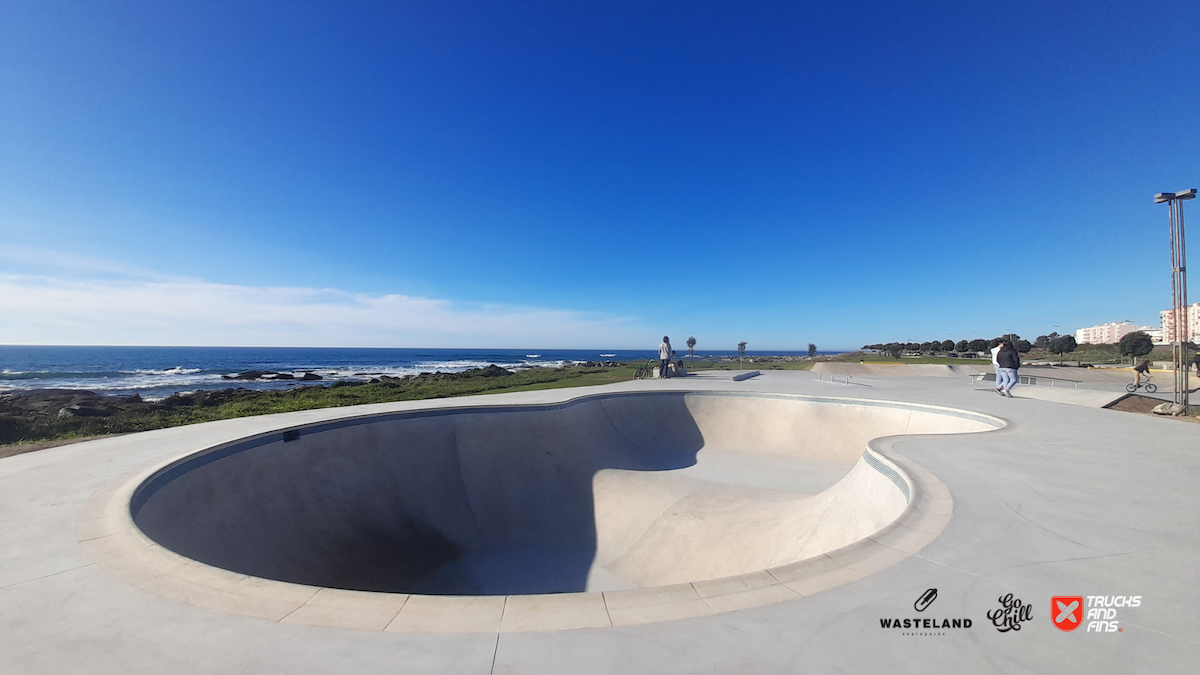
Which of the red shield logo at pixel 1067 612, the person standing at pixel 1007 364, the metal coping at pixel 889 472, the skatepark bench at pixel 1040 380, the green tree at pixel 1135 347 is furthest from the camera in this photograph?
the green tree at pixel 1135 347

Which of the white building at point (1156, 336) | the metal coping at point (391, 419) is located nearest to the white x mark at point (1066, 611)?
the metal coping at point (391, 419)

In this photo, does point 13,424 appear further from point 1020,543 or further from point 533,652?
point 1020,543

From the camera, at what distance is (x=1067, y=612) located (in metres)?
2.76

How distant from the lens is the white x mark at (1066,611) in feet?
8.84

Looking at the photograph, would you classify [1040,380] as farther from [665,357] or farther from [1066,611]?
[1066,611]

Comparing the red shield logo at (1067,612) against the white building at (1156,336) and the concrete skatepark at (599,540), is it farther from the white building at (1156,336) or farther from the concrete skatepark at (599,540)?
the white building at (1156,336)

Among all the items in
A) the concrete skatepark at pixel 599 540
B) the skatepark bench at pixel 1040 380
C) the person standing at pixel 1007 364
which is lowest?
the concrete skatepark at pixel 599 540

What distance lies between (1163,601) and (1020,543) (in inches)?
35.8

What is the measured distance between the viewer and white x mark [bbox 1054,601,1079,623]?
8.84ft

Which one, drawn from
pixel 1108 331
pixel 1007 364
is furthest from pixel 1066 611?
pixel 1108 331

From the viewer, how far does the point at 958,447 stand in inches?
280

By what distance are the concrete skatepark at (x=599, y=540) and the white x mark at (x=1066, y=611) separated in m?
0.09

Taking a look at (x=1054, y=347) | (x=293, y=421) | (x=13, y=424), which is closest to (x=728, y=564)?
(x=293, y=421)

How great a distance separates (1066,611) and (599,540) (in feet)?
24.3
